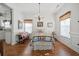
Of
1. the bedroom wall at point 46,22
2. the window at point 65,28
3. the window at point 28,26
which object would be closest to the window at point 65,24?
the window at point 65,28

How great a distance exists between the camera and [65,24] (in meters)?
1.97

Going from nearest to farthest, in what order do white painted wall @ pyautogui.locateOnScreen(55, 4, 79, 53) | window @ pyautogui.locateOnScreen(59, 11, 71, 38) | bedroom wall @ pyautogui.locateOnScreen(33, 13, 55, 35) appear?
white painted wall @ pyautogui.locateOnScreen(55, 4, 79, 53) < window @ pyautogui.locateOnScreen(59, 11, 71, 38) < bedroom wall @ pyautogui.locateOnScreen(33, 13, 55, 35)

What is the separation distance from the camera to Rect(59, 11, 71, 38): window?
186 centimetres

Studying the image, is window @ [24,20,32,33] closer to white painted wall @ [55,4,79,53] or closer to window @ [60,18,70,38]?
white painted wall @ [55,4,79,53]

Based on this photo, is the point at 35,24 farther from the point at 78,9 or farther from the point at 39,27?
the point at 78,9

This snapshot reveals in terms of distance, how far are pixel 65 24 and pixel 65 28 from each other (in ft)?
0.29

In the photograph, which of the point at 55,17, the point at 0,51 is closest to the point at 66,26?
the point at 55,17

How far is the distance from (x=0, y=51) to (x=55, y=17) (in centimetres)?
117

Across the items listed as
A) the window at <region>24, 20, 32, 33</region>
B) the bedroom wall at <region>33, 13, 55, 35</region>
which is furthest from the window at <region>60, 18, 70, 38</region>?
the window at <region>24, 20, 32, 33</region>

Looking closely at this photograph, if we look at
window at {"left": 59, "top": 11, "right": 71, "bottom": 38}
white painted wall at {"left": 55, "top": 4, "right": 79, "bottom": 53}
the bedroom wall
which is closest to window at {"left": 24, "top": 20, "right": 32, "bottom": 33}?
the bedroom wall

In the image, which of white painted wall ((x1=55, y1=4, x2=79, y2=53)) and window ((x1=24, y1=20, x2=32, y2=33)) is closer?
white painted wall ((x1=55, y1=4, x2=79, y2=53))

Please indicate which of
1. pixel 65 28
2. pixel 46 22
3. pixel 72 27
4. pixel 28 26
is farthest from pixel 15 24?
pixel 72 27

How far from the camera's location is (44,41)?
2281 millimetres

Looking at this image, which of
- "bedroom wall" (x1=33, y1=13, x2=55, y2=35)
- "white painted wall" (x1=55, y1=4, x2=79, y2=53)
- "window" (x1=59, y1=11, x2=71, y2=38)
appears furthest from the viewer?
"bedroom wall" (x1=33, y1=13, x2=55, y2=35)
